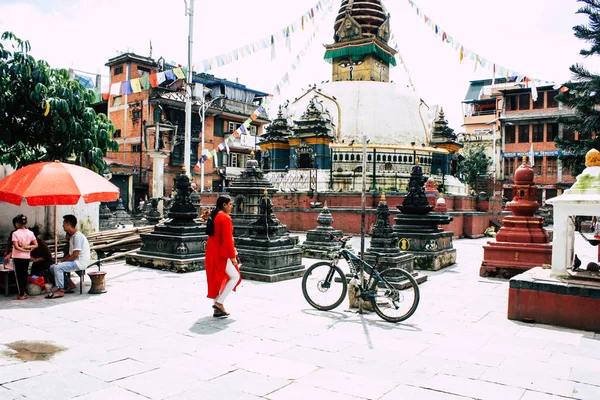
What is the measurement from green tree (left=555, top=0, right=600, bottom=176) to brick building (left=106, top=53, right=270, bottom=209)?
24.5m

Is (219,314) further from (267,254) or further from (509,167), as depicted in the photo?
(509,167)

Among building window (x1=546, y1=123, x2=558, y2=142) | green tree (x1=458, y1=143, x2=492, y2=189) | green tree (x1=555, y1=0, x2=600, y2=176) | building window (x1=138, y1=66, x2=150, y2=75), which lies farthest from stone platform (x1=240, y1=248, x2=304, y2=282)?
building window (x1=546, y1=123, x2=558, y2=142)

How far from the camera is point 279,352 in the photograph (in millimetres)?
6062

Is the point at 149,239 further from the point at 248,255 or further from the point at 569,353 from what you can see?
the point at 569,353

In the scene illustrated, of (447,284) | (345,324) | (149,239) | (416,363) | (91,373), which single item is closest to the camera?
(91,373)

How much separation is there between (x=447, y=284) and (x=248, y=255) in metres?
4.90

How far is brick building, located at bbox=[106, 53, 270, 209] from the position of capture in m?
42.9

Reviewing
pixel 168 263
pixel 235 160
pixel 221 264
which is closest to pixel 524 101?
pixel 235 160

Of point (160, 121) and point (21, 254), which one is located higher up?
point (160, 121)

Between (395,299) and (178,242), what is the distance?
679 cm

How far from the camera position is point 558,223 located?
322 inches

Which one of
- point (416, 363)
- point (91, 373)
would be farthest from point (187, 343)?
point (416, 363)

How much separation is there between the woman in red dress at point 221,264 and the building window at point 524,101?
1904 inches

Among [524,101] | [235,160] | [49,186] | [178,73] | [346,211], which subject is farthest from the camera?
[235,160]
